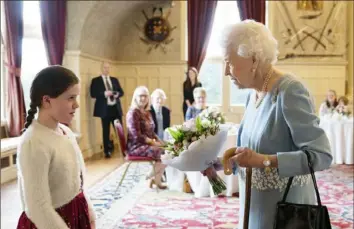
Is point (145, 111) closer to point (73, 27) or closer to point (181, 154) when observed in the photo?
point (73, 27)

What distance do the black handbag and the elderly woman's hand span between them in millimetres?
147

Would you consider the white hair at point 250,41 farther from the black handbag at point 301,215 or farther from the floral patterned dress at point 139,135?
Answer: the floral patterned dress at point 139,135

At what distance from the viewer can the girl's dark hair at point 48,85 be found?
1739mm

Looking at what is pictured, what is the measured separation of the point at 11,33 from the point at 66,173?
5.82 metres

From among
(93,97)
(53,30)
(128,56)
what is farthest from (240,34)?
(128,56)

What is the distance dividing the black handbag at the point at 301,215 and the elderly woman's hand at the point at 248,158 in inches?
5.8

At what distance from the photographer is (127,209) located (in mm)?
4945

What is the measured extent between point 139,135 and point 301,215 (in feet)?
13.8

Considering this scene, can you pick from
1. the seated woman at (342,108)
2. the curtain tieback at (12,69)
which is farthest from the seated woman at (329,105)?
the curtain tieback at (12,69)

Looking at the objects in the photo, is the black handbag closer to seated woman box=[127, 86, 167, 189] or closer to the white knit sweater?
the white knit sweater

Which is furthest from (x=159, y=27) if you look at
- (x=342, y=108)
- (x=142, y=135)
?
(x=142, y=135)

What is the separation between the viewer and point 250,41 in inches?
68.8

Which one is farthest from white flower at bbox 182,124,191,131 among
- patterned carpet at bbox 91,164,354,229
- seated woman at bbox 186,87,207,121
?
seated woman at bbox 186,87,207,121

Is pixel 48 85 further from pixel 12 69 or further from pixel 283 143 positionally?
pixel 12 69
